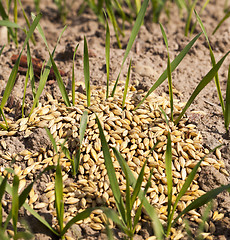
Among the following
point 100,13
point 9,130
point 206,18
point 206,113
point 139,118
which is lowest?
point 9,130

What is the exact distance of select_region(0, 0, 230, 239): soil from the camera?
7.21 feet

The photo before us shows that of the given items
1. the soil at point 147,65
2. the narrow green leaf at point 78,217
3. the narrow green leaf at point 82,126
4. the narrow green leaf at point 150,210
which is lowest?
the narrow green leaf at point 78,217

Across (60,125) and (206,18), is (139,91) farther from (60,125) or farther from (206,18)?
(206,18)

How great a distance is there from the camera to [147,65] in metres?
3.05

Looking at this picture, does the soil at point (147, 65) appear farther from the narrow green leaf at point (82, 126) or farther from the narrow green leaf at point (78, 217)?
the narrow green leaf at point (82, 126)

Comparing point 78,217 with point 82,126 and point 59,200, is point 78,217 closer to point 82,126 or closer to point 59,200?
point 59,200

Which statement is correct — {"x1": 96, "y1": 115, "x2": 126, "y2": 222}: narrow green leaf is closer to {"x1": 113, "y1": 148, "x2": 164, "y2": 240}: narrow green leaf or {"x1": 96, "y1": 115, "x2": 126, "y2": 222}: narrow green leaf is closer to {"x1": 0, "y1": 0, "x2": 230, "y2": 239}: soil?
{"x1": 113, "y1": 148, "x2": 164, "y2": 240}: narrow green leaf

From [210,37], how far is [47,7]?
1.87 m

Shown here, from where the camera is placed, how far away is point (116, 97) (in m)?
2.61

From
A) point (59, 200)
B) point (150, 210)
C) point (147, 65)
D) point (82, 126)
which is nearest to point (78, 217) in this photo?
point (59, 200)

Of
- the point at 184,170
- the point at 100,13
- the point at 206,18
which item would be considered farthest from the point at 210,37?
the point at 184,170

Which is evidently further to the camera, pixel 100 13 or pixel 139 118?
pixel 100 13

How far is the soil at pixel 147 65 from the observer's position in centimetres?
220

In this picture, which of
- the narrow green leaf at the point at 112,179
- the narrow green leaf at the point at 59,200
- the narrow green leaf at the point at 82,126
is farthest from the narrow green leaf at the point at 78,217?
the narrow green leaf at the point at 82,126
